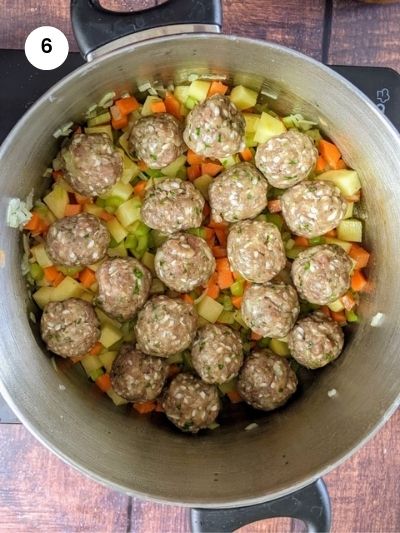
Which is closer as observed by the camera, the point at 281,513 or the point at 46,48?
the point at 281,513

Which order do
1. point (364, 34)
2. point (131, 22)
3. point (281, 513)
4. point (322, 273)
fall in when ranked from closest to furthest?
1. point (131, 22)
2. point (281, 513)
3. point (322, 273)
4. point (364, 34)

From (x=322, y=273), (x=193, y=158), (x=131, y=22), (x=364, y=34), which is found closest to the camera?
(x=131, y=22)

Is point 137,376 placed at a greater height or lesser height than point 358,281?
lesser

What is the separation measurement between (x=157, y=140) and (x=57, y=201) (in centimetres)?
31

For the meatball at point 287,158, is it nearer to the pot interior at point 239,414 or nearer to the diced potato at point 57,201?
the pot interior at point 239,414

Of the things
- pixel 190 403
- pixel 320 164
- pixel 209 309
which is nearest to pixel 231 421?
pixel 190 403

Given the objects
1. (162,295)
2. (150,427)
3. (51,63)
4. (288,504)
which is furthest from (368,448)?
(51,63)

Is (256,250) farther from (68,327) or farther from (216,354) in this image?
(68,327)

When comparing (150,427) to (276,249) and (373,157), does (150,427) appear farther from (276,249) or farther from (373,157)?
(373,157)

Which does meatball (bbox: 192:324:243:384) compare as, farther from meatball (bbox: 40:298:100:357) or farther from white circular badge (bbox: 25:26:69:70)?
white circular badge (bbox: 25:26:69:70)

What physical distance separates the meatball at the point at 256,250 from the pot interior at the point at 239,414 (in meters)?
0.29

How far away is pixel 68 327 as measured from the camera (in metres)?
1.58

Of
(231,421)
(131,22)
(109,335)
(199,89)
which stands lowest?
(231,421)

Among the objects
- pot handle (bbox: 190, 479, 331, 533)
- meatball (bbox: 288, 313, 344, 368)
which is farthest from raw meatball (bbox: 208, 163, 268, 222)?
pot handle (bbox: 190, 479, 331, 533)
